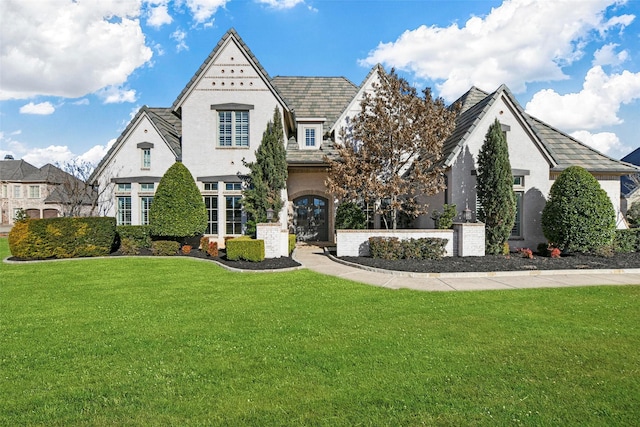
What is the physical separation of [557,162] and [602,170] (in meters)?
2.37

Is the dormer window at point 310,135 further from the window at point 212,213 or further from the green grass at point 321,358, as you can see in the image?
the green grass at point 321,358

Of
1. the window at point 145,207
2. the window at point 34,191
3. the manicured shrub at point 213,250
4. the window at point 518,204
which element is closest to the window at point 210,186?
the window at point 145,207

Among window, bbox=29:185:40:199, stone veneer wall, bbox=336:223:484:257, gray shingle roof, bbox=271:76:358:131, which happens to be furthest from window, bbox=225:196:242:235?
window, bbox=29:185:40:199

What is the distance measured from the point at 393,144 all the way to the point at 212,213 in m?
9.69

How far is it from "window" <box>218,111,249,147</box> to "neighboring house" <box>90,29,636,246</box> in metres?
0.05

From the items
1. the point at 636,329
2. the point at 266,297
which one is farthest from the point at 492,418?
the point at 266,297

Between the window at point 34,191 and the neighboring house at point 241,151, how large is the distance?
41.1 m

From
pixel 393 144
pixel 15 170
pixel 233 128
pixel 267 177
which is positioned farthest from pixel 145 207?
pixel 15 170

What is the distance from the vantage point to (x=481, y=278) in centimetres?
1038

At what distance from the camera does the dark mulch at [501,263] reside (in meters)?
11.4

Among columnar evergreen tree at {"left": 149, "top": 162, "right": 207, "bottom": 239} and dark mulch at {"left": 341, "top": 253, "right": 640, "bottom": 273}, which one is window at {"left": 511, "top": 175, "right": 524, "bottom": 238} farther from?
columnar evergreen tree at {"left": 149, "top": 162, "right": 207, "bottom": 239}

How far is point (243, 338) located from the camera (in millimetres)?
5379

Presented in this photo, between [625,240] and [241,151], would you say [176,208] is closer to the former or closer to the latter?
[241,151]

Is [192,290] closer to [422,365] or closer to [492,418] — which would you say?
[422,365]
